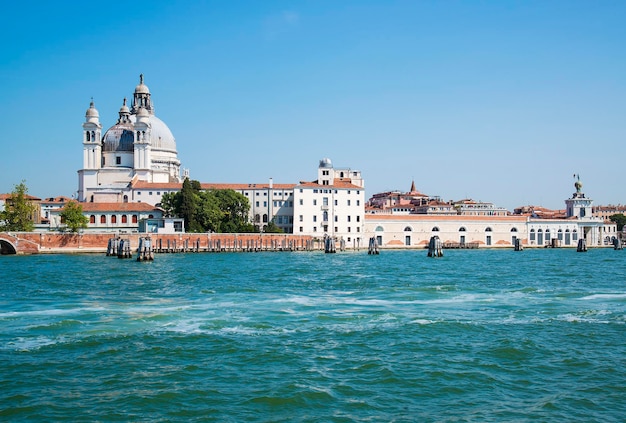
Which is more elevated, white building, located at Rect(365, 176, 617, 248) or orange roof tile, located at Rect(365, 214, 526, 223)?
orange roof tile, located at Rect(365, 214, 526, 223)

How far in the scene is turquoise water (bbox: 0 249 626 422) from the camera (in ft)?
28.0

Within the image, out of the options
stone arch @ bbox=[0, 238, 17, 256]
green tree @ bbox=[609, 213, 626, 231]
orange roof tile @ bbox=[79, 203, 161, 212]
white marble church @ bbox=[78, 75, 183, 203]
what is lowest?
stone arch @ bbox=[0, 238, 17, 256]

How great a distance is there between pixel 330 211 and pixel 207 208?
37.9 feet

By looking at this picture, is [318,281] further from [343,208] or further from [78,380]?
[343,208]

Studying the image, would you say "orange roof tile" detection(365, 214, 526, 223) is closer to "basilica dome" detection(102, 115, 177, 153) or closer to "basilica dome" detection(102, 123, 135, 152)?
"basilica dome" detection(102, 115, 177, 153)

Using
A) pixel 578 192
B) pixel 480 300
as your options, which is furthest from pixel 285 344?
pixel 578 192

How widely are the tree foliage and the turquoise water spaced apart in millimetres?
29413

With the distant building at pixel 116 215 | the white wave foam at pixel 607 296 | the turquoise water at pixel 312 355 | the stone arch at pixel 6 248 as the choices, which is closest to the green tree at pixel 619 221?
the distant building at pixel 116 215

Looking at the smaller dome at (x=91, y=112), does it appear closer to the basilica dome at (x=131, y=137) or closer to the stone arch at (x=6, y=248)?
the basilica dome at (x=131, y=137)

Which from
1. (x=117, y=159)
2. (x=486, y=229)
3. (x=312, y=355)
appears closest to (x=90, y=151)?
(x=117, y=159)

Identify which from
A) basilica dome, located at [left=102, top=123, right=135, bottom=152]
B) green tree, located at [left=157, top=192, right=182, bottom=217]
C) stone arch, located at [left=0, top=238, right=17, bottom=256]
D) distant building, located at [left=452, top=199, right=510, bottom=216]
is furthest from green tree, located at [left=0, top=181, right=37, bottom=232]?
distant building, located at [left=452, top=199, right=510, bottom=216]

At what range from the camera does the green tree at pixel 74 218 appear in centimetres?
4647

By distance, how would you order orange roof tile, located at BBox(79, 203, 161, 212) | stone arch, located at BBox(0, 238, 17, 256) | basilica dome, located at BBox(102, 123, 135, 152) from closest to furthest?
stone arch, located at BBox(0, 238, 17, 256)
orange roof tile, located at BBox(79, 203, 161, 212)
basilica dome, located at BBox(102, 123, 135, 152)

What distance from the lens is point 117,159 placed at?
2389 inches
